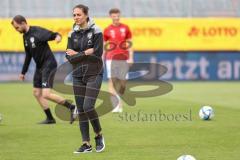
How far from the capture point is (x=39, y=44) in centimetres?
1520

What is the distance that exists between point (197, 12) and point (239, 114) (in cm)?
1567

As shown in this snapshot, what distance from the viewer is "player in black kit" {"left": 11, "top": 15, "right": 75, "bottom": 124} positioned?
15053 mm

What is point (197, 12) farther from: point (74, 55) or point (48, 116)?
point (74, 55)

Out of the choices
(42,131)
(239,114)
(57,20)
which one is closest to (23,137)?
(42,131)

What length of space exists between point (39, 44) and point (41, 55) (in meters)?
0.25

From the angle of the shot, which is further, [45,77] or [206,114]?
[206,114]

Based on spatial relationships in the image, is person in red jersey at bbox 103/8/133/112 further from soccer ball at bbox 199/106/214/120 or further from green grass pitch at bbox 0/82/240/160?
soccer ball at bbox 199/106/214/120

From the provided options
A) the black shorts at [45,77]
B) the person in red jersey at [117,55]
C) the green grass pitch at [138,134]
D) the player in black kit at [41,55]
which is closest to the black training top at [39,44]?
the player in black kit at [41,55]

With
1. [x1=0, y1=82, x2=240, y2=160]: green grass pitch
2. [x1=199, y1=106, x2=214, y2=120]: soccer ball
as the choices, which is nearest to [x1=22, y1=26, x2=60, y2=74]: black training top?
[x1=0, y1=82, x2=240, y2=160]: green grass pitch

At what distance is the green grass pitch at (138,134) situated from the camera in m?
11.0

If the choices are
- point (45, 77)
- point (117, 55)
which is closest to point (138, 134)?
point (45, 77)

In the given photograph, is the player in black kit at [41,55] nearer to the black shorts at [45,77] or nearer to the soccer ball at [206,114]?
the black shorts at [45,77]

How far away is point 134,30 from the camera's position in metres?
31.4

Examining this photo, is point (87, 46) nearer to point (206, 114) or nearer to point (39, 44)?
point (39, 44)
